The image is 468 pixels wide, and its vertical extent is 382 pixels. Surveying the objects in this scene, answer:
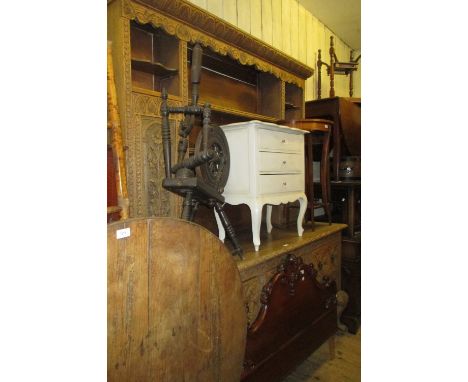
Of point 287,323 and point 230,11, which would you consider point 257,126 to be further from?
point 230,11

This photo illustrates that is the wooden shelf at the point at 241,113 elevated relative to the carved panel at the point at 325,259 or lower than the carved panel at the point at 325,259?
elevated

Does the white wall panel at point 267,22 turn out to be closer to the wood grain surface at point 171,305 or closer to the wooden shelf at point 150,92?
the wooden shelf at point 150,92

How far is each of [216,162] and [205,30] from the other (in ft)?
2.72

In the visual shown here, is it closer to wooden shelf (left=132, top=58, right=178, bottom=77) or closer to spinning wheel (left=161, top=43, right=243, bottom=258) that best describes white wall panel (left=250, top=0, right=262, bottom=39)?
wooden shelf (left=132, top=58, right=178, bottom=77)

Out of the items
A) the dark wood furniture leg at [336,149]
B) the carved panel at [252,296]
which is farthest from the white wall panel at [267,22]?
the carved panel at [252,296]

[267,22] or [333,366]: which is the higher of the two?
[267,22]

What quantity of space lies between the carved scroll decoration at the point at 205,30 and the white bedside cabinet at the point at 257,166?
1.83ft

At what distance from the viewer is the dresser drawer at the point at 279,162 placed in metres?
2.03

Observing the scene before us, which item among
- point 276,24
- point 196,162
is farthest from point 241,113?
point 276,24

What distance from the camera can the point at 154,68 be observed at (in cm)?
187
